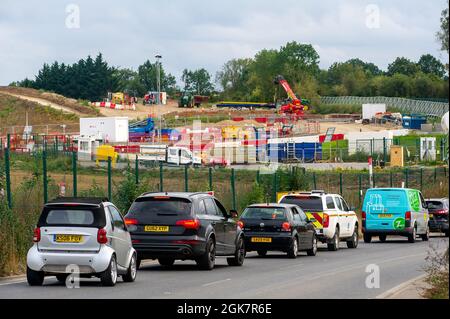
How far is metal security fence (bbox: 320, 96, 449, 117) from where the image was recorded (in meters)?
148

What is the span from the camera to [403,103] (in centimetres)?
15488

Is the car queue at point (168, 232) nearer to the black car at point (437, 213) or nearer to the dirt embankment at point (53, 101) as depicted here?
the black car at point (437, 213)

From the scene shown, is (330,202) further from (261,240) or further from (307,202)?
(261,240)

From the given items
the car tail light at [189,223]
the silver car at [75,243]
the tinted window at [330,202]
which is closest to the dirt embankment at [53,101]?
the tinted window at [330,202]

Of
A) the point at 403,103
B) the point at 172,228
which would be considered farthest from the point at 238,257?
the point at 403,103

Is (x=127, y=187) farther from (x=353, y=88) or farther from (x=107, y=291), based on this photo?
(x=353, y=88)

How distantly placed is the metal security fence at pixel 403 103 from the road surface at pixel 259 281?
114731 millimetres

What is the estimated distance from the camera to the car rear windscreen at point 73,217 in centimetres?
2134

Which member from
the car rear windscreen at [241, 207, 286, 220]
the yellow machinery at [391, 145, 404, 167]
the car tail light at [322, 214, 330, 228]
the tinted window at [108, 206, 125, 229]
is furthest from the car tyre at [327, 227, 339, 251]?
the yellow machinery at [391, 145, 404, 167]

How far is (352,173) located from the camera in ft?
252

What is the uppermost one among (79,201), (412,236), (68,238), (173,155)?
(79,201)

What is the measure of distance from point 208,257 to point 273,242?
6052 mm

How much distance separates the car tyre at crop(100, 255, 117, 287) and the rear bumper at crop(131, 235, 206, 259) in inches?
161

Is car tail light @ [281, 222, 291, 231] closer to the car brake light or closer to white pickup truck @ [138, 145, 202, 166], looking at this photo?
the car brake light
